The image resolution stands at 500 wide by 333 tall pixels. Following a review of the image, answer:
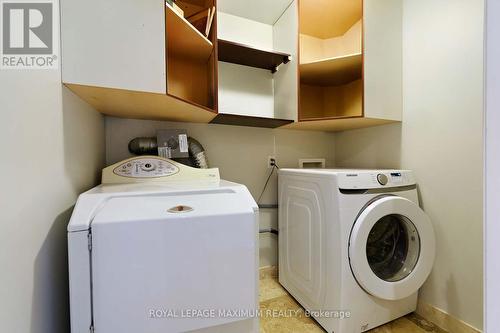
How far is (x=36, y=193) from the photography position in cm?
64

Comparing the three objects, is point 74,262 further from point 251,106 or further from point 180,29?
point 251,106

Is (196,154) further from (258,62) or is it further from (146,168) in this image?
(258,62)

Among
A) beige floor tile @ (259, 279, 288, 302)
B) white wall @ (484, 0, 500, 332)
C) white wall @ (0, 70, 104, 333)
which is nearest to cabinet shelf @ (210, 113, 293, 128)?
white wall @ (0, 70, 104, 333)

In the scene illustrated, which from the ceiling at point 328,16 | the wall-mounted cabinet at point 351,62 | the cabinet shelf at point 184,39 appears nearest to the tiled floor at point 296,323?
the wall-mounted cabinet at point 351,62

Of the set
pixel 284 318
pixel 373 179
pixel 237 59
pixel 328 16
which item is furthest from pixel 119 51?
pixel 284 318

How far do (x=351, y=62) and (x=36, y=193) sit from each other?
6.09 feet

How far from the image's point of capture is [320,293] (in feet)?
4.17

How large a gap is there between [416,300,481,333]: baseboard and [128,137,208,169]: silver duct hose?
174 cm

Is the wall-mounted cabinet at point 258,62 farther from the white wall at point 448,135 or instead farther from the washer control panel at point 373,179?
the white wall at point 448,135

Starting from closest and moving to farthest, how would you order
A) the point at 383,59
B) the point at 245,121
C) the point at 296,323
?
the point at 296,323
the point at 383,59
the point at 245,121

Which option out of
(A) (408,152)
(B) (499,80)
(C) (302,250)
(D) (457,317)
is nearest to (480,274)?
(D) (457,317)

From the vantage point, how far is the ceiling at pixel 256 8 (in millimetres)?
1581

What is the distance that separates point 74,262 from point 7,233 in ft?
0.57

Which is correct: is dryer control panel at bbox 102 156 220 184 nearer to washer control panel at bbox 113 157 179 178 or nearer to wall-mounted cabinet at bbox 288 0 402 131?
washer control panel at bbox 113 157 179 178
